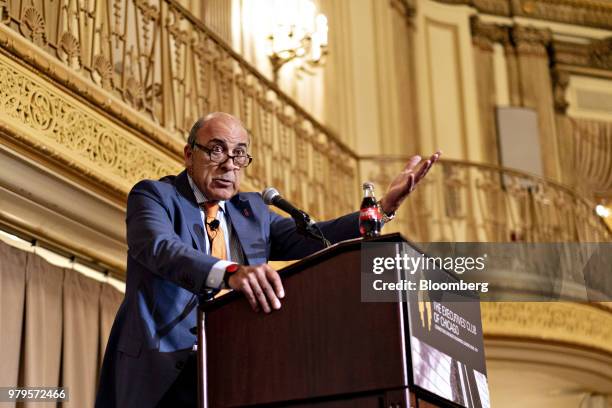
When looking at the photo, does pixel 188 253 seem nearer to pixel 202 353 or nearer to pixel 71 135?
pixel 202 353

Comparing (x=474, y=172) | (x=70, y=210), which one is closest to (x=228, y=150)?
(x=70, y=210)

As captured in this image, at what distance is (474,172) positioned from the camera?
12.3 meters

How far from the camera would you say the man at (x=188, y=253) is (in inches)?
105

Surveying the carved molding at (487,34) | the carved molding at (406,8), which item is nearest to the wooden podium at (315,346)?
the carved molding at (406,8)

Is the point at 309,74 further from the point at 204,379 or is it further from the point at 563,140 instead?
the point at 204,379

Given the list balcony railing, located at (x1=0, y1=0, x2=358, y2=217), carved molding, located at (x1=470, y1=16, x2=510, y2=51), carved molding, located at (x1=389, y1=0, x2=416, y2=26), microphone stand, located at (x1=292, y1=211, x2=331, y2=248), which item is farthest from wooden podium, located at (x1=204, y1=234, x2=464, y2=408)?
carved molding, located at (x1=470, y1=16, x2=510, y2=51)

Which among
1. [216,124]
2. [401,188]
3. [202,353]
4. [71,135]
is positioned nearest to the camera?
[202,353]

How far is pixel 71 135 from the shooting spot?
568 centimetres

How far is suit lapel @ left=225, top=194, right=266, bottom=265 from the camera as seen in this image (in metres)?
3.11

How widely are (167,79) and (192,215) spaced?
4038 millimetres

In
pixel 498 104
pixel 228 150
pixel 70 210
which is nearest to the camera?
pixel 228 150

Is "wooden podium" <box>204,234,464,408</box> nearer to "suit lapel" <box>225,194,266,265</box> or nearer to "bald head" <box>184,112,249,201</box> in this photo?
"suit lapel" <box>225,194,266,265</box>

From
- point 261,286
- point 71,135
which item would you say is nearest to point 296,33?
point 71,135

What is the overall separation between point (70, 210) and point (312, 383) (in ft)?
12.8
